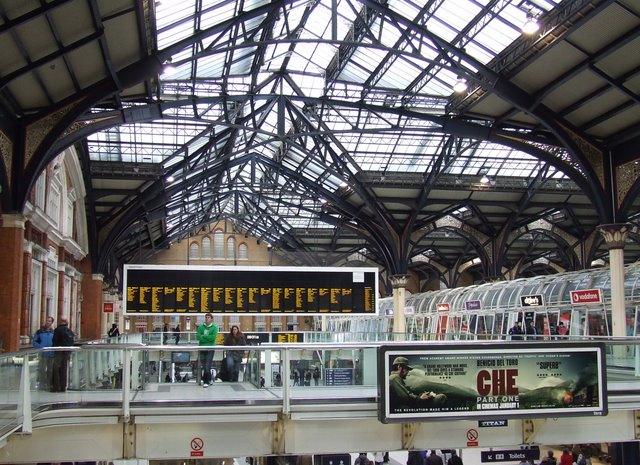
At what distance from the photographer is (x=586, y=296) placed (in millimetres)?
26125

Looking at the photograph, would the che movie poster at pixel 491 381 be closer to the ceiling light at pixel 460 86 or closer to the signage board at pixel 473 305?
the ceiling light at pixel 460 86

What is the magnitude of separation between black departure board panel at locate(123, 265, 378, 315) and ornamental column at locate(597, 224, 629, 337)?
9.48 metres

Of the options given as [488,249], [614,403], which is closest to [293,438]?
[614,403]

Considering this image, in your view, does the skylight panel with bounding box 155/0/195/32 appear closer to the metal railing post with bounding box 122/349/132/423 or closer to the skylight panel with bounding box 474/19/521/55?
the skylight panel with bounding box 474/19/521/55

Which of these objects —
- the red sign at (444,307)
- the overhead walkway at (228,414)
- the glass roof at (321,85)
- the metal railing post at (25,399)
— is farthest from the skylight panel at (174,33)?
the red sign at (444,307)

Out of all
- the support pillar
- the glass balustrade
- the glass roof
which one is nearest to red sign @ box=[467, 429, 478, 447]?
the glass balustrade

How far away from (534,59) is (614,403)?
1142 centimetres

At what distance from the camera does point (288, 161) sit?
143 ft

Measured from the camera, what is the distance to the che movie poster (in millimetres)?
11836

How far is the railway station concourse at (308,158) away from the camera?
39.1 feet

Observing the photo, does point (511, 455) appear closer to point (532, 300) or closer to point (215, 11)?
point (215, 11)

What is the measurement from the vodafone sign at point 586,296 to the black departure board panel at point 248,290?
790 cm

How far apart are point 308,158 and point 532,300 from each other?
13.5 metres

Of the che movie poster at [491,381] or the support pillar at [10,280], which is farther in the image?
the support pillar at [10,280]
